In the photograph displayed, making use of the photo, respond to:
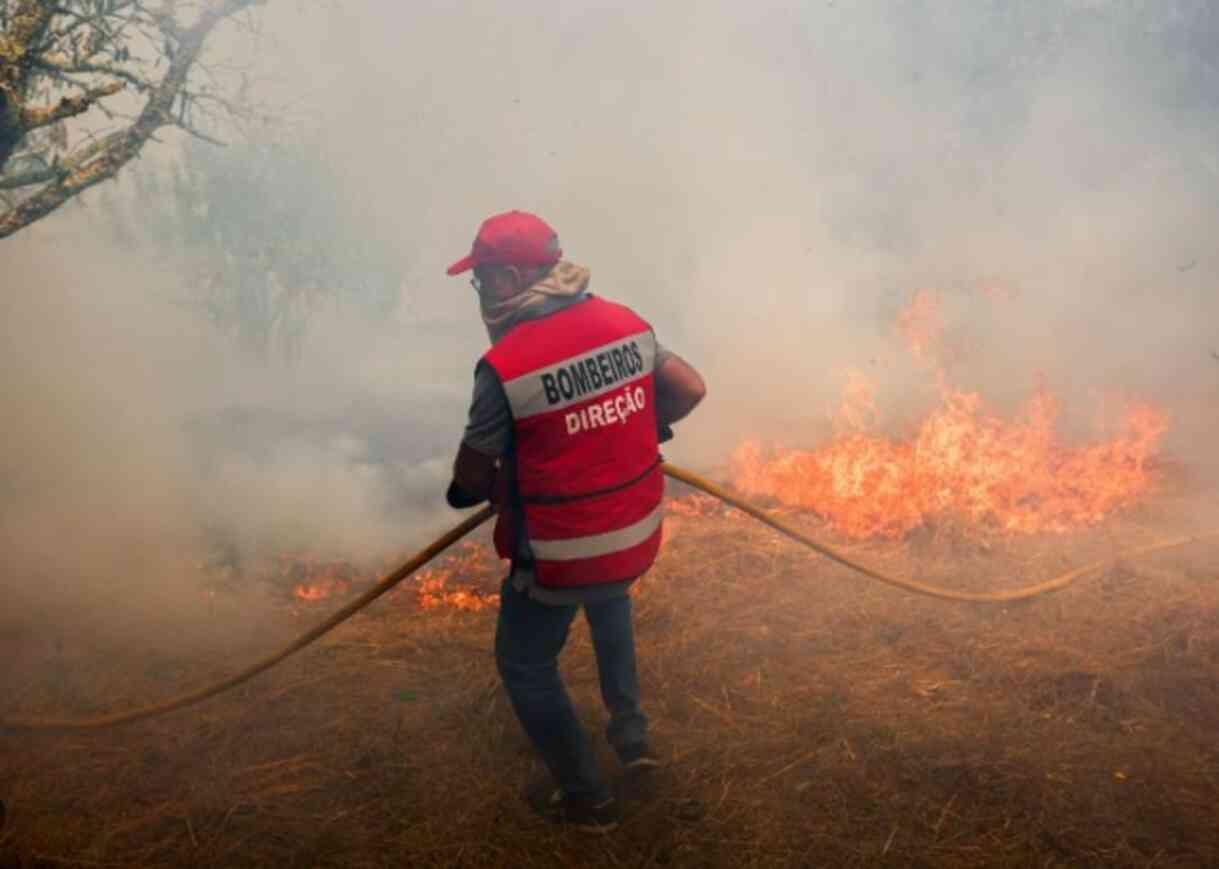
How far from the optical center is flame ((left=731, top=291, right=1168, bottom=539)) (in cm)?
603

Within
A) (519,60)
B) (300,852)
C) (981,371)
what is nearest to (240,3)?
(300,852)

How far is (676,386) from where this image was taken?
3.04 metres

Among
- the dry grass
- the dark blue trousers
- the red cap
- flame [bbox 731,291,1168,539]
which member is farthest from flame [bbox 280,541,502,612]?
the red cap

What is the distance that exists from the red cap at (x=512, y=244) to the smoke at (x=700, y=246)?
4421 mm

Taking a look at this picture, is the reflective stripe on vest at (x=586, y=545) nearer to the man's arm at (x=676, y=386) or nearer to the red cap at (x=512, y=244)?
the man's arm at (x=676, y=386)

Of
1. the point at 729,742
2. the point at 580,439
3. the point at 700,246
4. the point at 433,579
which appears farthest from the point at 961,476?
the point at 700,246

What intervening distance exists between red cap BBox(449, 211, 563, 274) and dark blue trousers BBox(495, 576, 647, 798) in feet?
3.62

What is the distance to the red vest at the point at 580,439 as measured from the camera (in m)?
2.61

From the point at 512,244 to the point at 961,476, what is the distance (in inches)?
184

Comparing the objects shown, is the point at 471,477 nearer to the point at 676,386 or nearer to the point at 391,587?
the point at 676,386

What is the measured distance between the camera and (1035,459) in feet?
21.9

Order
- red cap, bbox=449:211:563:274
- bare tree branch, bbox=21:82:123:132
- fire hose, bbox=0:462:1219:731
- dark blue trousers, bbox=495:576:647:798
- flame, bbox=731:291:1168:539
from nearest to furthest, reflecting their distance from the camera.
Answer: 1. red cap, bbox=449:211:563:274
2. dark blue trousers, bbox=495:576:647:798
3. fire hose, bbox=0:462:1219:731
4. bare tree branch, bbox=21:82:123:132
5. flame, bbox=731:291:1168:539

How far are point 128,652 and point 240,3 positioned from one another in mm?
4325

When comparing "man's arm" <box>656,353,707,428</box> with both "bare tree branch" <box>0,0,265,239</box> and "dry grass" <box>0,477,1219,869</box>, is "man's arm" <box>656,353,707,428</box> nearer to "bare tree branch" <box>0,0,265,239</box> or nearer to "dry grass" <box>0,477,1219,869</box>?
"dry grass" <box>0,477,1219,869</box>
